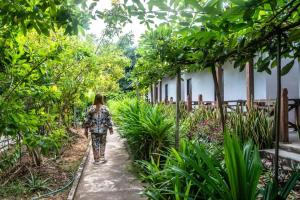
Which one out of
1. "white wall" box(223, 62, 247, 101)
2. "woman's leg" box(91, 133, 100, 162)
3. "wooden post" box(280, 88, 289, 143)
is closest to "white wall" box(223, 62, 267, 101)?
"white wall" box(223, 62, 247, 101)

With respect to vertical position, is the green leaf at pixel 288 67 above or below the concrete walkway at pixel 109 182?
above

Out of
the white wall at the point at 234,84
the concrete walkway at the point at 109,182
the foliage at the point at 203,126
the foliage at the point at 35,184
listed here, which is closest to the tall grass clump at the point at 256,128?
the foliage at the point at 203,126

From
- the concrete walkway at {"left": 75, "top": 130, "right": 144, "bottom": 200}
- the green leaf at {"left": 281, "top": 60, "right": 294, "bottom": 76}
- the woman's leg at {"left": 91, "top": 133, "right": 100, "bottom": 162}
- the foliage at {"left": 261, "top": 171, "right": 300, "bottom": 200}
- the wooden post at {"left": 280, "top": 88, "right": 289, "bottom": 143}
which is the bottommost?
the concrete walkway at {"left": 75, "top": 130, "right": 144, "bottom": 200}

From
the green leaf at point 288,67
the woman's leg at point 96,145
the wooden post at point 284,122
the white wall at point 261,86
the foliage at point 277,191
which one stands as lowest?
the woman's leg at point 96,145

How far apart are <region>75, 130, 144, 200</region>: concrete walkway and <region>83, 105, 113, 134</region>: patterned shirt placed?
A: 2.65ft

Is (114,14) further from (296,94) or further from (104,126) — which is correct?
(296,94)

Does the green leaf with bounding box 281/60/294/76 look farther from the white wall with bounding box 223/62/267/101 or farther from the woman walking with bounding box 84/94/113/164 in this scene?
the white wall with bounding box 223/62/267/101

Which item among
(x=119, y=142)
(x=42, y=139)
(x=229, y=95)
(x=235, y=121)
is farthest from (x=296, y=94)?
(x=42, y=139)

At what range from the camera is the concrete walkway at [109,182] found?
17.8ft

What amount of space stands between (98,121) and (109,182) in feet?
7.60

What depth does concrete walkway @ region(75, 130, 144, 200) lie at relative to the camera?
17.8ft

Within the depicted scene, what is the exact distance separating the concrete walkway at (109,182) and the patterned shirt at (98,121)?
2.65ft

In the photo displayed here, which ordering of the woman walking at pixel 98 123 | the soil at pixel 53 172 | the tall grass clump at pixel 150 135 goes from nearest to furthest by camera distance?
the soil at pixel 53 172 < the tall grass clump at pixel 150 135 < the woman walking at pixel 98 123

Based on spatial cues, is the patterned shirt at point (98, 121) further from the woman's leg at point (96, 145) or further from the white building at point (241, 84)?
the white building at point (241, 84)
